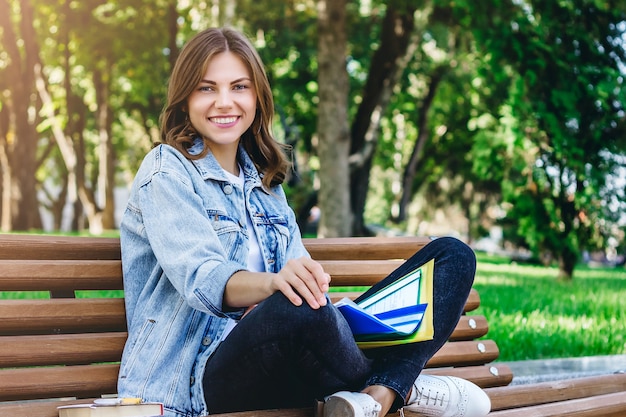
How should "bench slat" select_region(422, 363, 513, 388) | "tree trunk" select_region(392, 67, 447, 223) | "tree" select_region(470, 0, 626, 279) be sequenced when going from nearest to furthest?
"bench slat" select_region(422, 363, 513, 388) → "tree" select_region(470, 0, 626, 279) → "tree trunk" select_region(392, 67, 447, 223)

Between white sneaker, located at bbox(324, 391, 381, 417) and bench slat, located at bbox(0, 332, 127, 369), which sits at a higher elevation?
bench slat, located at bbox(0, 332, 127, 369)

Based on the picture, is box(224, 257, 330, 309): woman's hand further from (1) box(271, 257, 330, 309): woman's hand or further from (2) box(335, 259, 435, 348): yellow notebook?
(2) box(335, 259, 435, 348): yellow notebook

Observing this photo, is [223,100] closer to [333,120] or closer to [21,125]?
[333,120]

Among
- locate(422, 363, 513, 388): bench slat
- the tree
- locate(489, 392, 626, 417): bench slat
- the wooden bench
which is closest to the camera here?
the wooden bench

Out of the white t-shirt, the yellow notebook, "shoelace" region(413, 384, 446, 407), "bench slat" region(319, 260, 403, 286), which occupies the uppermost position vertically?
the white t-shirt

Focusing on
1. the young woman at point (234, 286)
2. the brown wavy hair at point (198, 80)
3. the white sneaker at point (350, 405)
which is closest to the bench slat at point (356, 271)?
the young woman at point (234, 286)

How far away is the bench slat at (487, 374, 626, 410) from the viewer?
3338 millimetres

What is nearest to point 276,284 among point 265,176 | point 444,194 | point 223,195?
point 223,195

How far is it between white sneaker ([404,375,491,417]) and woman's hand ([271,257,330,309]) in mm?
610

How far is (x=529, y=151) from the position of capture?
11164 mm

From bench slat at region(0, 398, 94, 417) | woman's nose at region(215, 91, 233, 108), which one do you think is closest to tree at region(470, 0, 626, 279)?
woman's nose at region(215, 91, 233, 108)

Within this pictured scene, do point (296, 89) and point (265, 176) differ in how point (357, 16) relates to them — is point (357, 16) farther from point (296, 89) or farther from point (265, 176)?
point (265, 176)

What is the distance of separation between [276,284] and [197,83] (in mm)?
864

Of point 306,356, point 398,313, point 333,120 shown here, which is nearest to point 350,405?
point 306,356
